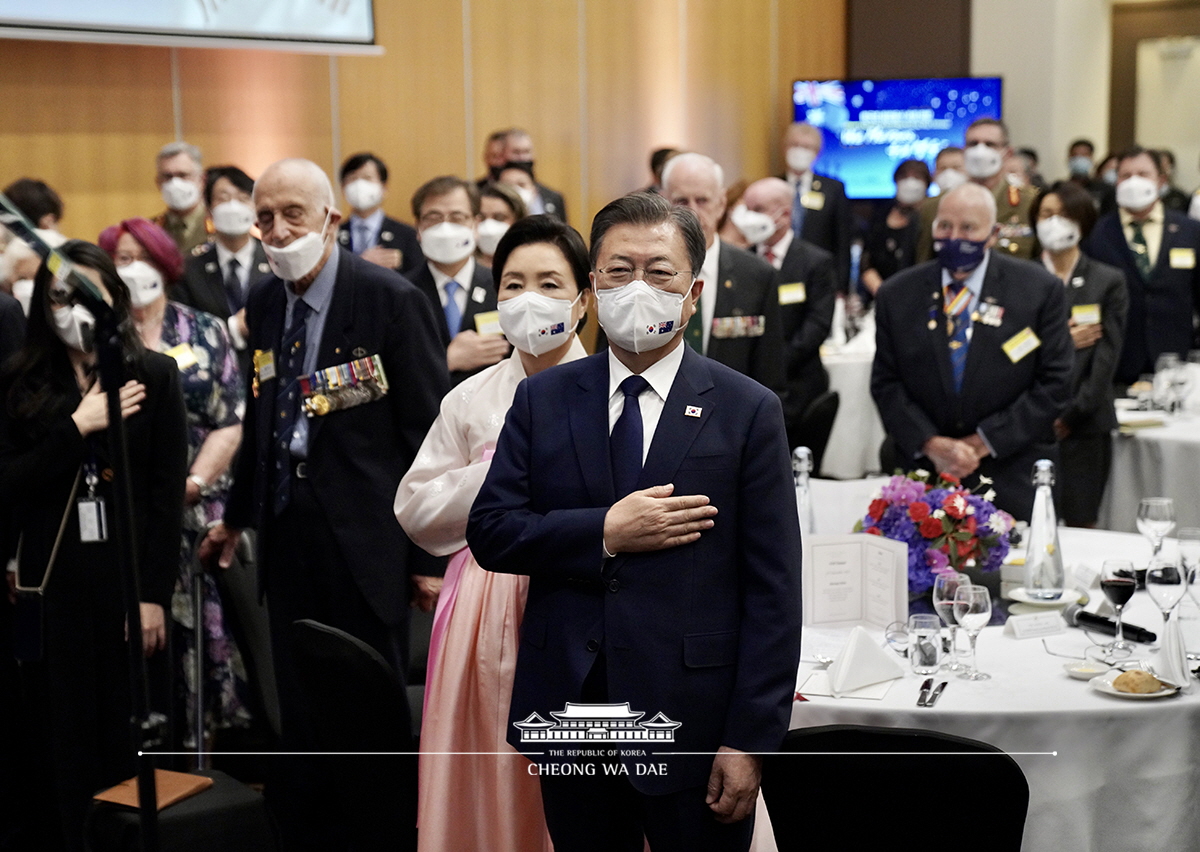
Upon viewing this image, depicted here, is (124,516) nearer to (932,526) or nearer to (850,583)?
(850,583)

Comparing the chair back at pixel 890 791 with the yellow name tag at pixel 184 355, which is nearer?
A: the chair back at pixel 890 791

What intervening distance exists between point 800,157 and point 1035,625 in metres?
7.78

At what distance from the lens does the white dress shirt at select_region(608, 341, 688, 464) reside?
2.16 metres

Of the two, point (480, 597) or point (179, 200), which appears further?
point (179, 200)

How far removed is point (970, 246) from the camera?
4305 mm

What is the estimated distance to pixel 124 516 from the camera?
167 cm

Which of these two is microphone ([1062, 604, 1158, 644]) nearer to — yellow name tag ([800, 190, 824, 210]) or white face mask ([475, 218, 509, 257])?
white face mask ([475, 218, 509, 257])

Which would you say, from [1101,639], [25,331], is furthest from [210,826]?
[1101,639]

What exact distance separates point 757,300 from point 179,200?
12.6ft

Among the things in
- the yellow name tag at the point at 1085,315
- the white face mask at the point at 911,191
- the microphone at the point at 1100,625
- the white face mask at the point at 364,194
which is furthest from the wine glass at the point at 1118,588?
the white face mask at the point at 911,191

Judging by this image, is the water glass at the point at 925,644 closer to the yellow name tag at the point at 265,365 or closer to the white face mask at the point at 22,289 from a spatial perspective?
the yellow name tag at the point at 265,365

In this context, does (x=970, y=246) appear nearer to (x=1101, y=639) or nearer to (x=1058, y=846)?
(x=1101, y=639)

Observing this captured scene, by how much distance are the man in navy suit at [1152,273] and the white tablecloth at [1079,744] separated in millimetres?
5106

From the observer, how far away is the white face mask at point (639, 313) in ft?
6.90
